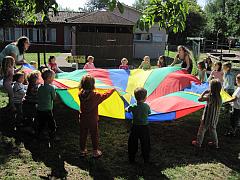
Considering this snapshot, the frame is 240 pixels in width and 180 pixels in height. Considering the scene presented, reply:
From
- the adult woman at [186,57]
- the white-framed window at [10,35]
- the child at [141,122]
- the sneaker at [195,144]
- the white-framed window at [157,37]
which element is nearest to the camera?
the child at [141,122]

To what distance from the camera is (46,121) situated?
188 inches

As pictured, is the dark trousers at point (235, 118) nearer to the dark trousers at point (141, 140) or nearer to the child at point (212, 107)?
the child at point (212, 107)

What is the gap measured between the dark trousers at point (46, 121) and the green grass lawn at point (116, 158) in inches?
10.0

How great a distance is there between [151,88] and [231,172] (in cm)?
255

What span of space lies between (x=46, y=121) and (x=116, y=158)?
1.23 metres

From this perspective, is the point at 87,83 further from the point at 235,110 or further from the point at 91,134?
the point at 235,110

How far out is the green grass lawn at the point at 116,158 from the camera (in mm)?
4023

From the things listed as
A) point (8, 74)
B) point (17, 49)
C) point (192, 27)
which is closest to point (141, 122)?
point (8, 74)

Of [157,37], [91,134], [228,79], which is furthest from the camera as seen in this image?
[157,37]

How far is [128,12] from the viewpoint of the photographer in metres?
22.7

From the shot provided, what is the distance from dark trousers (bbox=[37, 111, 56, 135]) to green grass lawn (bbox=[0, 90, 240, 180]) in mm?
254

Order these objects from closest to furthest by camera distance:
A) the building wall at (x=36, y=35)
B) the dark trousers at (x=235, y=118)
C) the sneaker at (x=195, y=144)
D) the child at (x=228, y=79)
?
the sneaker at (x=195, y=144)
the dark trousers at (x=235, y=118)
the child at (x=228, y=79)
the building wall at (x=36, y=35)

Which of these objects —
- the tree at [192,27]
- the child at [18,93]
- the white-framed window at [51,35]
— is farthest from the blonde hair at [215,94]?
the tree at [192,27]

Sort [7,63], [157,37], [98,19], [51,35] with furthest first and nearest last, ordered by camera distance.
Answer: [51,35] → [157,37] → [98,19] → [7,63]
